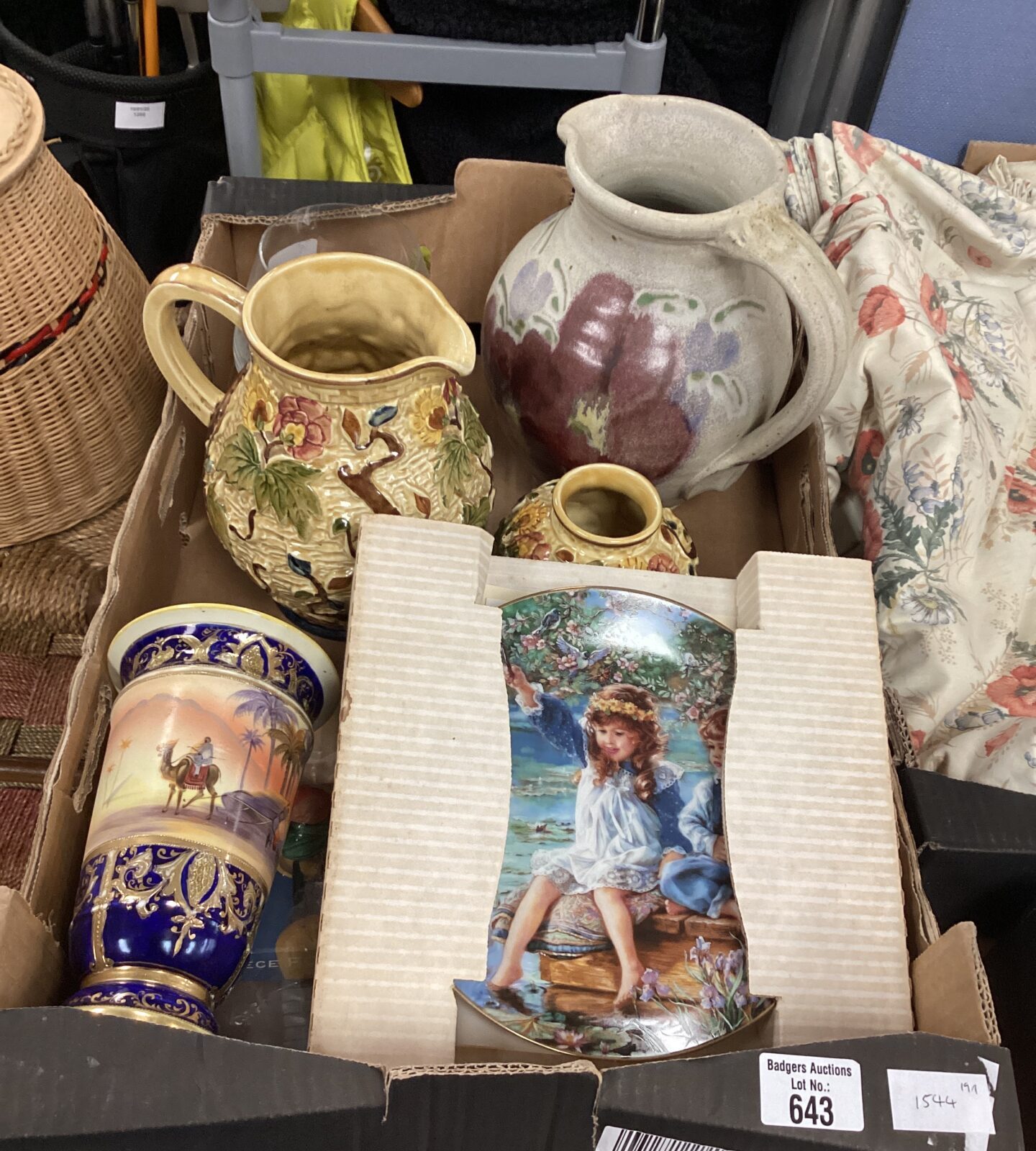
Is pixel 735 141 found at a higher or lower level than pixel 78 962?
higher

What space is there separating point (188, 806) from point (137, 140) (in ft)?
2.64

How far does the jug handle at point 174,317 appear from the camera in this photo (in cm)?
51

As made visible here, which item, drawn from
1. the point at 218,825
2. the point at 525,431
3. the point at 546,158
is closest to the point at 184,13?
the point at 546,158

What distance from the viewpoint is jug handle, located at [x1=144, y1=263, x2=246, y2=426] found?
508mm

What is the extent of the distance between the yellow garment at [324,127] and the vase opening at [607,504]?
63 cm

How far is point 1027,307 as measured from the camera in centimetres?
76

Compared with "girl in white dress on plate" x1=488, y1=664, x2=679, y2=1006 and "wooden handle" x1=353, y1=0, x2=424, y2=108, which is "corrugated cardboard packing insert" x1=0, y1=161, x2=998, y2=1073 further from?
"wooden handle" x1=353, y1=0, x2=424, y2=108

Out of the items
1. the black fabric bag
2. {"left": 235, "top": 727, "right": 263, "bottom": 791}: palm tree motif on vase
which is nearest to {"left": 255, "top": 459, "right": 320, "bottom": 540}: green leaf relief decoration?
{"left": 235, "top": 727, "right": 263, "bottom": 791}: palm tree motif on vase

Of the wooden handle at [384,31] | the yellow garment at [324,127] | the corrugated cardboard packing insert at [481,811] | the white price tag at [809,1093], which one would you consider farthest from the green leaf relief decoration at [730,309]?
the yellow garment at [324,127]

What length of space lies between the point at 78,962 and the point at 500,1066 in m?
0.20

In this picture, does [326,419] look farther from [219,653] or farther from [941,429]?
[941,429]

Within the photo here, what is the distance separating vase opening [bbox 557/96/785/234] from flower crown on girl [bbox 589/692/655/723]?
263 mm

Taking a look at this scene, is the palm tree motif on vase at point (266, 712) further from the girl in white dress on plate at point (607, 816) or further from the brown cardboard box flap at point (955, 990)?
the brown cardboard box flap at point (955, 990)

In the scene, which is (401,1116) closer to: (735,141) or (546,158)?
(735,141)
